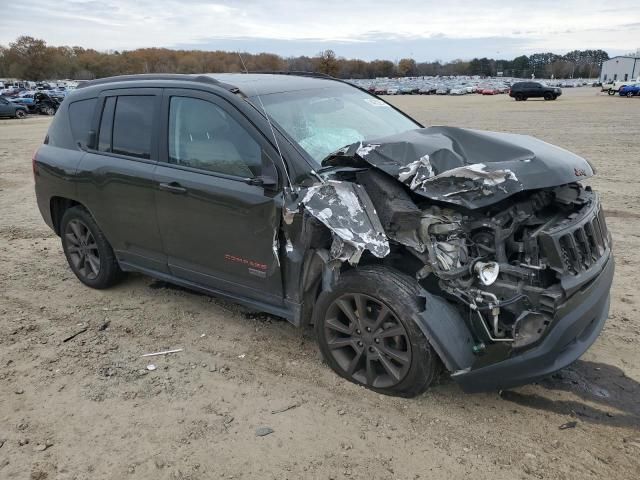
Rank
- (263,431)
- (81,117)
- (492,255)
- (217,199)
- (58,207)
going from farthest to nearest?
(58,207), (81,117), (217,199), (263,431), (492,255)

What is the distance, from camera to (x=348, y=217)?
3.02m

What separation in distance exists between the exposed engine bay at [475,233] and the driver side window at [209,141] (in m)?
0.66

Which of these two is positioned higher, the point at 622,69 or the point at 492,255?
the point at 622,69

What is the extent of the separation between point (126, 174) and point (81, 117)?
100 centimetres

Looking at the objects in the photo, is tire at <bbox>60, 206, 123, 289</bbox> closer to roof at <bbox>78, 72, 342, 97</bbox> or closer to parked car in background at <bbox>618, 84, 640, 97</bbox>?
roof at <bbox>78, 72, 342, 97</bbox>

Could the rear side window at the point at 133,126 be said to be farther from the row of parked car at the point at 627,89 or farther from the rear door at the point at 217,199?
the row of parked car at the point at 627,89

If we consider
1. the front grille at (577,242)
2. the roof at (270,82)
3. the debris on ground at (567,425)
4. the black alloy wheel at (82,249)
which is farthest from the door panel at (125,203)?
the debris on ground at (567,425)

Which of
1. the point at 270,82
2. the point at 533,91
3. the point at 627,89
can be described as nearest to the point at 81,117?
the point at 270,82

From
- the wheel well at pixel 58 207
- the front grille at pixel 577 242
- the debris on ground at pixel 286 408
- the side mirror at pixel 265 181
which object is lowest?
the debris on ground at pixel 286 408

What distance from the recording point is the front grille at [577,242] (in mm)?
2688

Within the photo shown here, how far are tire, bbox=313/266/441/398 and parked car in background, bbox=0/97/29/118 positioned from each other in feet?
110

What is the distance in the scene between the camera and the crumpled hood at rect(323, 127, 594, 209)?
2.84 m

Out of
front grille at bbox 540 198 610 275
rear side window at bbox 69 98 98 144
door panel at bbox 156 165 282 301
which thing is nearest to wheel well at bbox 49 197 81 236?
rear side window at bbox 69 98 98 144

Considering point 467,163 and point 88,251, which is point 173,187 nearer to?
point 88,251
